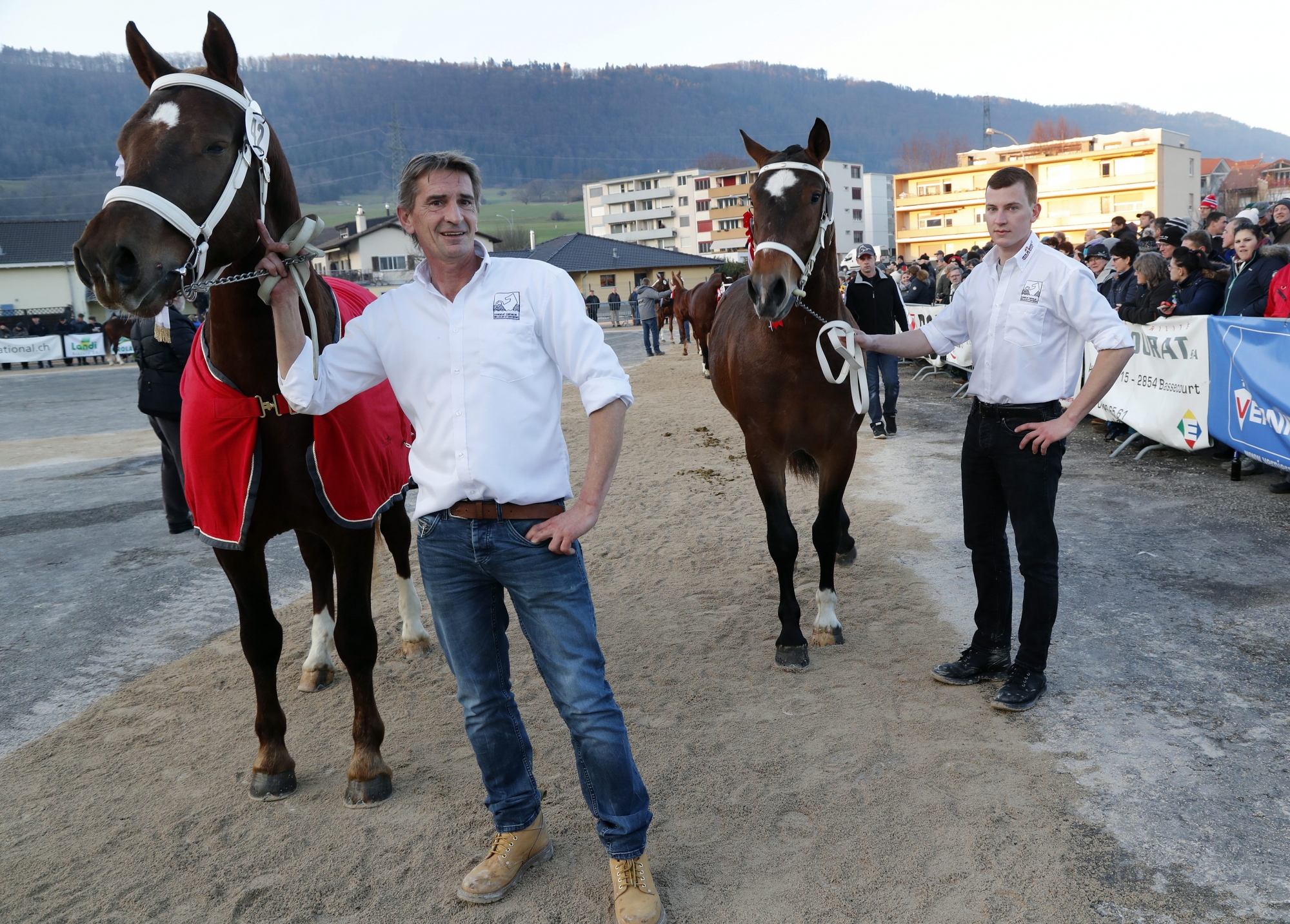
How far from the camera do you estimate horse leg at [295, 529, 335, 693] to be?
425 centimetres

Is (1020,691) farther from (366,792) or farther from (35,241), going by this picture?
(35,241)

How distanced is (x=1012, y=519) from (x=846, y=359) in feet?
3.59

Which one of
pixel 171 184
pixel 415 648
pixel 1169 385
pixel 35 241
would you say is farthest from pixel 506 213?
pixel 171 184

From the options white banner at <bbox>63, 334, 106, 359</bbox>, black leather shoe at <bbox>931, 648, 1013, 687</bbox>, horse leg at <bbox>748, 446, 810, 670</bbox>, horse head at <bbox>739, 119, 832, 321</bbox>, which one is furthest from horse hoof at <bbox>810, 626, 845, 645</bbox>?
white banner at <bbox>63, 334, 106, 359</bbox>

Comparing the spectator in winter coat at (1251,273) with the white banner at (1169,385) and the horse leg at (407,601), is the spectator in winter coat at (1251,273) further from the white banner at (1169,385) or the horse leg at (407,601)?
the horse leg at (407,601)

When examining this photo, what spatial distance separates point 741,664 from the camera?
4215 mm

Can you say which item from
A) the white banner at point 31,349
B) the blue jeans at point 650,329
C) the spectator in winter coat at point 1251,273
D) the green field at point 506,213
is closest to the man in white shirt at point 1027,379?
the spectator in winter coat at point 1251,273

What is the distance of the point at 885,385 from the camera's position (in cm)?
1005

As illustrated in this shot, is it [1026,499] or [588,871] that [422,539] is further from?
[1026,499]

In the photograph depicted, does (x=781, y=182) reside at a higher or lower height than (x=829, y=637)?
higher

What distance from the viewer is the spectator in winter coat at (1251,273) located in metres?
7.09

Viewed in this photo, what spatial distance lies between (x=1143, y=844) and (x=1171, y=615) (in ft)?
6.94

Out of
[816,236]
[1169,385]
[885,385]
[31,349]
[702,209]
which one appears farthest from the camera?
[702,209]

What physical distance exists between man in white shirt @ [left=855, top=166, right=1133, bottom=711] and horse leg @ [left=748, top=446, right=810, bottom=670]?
0.93 m
